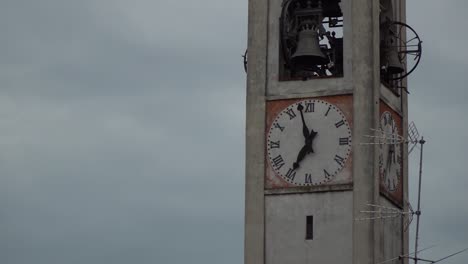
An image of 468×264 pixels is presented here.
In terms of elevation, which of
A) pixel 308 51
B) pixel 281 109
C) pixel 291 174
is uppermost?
pixel 308 51

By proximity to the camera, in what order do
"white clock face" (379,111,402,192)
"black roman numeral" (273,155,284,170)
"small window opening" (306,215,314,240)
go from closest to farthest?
1. "small window opening" (306,215,314,240)
2. "white clock face" (379,111,402,192)
3. "black roman numeral" (273,155,284,170)

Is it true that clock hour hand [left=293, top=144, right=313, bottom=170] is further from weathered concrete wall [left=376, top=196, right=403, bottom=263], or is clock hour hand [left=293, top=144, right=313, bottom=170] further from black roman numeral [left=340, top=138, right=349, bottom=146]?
weathered concrete wall [left=376, top=196, right=403, bottom=263]

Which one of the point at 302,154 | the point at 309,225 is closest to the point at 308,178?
the point at 302,154

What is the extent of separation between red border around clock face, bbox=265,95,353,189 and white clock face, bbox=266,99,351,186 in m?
0.10

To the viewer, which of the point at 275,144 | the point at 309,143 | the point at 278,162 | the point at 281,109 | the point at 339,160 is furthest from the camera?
the point at 281,109

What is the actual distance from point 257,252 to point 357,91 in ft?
16.8

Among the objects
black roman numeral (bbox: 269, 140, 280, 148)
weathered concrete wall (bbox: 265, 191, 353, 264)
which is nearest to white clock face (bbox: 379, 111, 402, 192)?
weathered concrete wall (bbox: 265, 191, 353, 264)

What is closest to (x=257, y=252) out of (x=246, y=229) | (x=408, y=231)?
(x=246, y=229)

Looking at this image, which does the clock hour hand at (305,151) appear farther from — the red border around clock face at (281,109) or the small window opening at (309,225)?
the small window opening at (309,225)

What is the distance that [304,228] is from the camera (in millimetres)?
58938

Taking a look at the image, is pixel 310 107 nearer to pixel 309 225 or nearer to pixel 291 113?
pixel 291 113

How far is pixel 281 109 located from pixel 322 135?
1.49 m

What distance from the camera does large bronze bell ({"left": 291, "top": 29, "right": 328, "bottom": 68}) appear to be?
6047cm

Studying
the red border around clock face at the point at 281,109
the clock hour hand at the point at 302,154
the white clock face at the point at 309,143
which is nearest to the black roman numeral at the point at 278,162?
the white clock face at the point at 309,143
